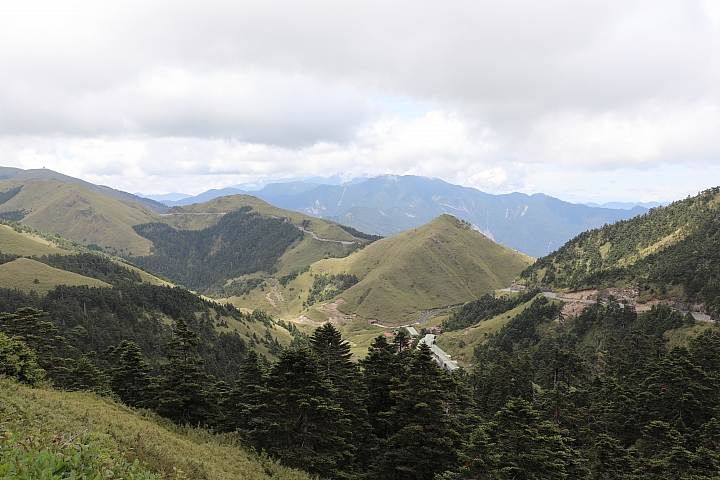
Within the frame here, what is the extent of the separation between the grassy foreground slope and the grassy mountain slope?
176576mm

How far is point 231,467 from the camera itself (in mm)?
28062

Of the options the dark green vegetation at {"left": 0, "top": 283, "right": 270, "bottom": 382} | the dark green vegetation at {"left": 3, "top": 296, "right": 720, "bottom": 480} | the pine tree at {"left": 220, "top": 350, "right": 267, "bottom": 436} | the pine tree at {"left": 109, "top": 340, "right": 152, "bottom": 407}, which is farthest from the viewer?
the dark green vegetation at {"left": 0, "top": 283, "right": 270, "bottom": 382}

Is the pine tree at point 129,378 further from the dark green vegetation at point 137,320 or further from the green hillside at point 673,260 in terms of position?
the green hillside at point 673,260

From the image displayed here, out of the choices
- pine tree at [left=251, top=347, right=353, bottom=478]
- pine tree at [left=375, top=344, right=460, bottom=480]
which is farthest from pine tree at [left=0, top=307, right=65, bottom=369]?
pine tree at [left=375, top=344, right=460, bottom=480]

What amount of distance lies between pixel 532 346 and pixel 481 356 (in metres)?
Answer: 19.4

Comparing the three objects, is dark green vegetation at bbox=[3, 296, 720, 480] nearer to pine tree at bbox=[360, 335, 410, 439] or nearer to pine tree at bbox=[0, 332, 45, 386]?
pine tree at bbox=[360, 335, 410, 439]

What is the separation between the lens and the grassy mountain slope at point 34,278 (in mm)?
166850

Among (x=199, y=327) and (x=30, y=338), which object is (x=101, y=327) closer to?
(x=199, y=327)

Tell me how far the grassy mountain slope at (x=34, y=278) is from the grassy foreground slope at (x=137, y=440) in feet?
579

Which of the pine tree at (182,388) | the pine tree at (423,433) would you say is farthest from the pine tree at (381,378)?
the pine tree at (182,388)

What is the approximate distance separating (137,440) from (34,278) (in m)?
206

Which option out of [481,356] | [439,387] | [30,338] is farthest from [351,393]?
[481,356]

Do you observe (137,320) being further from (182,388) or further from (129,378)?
(182,388)

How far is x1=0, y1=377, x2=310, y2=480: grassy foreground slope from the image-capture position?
18.8 m
